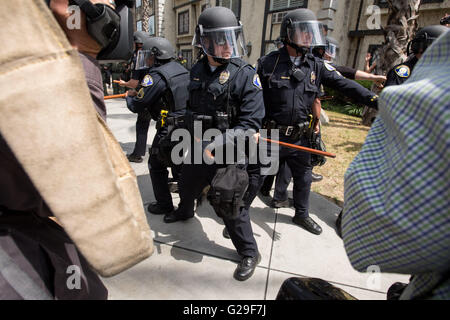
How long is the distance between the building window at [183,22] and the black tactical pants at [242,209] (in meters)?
21.7

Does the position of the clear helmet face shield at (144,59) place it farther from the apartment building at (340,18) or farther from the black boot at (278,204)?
the apartment building at (340,18)

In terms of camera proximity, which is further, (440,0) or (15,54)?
(440,0)

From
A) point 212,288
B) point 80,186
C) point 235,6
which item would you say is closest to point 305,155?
point 212,288

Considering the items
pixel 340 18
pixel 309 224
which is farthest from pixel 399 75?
pixel 340 18

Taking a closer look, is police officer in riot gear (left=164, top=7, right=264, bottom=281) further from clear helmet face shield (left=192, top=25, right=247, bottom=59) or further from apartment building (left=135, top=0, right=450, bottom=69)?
apartment building (left=135, top=0, right=450, bottom=69)

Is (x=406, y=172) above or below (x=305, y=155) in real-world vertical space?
above

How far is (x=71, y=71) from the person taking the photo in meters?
0.55

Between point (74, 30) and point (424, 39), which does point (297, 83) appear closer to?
point (424, 39)

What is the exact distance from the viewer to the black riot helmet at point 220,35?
7.03 feet

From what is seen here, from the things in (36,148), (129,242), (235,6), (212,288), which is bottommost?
(212,288)

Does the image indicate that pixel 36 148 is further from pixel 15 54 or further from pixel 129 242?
pixel 129 242

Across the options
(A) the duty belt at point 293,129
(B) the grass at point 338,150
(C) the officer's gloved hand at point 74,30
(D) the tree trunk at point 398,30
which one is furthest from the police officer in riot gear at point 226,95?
(D) the tree trunk at point 398,30

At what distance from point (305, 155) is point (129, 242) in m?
2.34

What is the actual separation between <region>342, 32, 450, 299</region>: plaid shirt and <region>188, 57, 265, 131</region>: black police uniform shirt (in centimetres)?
150
